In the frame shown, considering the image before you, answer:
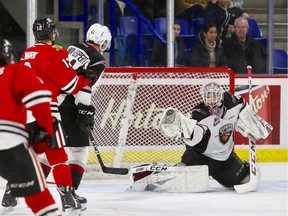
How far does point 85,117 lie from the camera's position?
509 centimetres

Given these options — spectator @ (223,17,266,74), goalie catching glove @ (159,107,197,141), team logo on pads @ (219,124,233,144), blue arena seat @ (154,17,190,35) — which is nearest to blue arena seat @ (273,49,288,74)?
spectator @ (223,17,266,74)

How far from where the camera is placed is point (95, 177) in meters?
6.76

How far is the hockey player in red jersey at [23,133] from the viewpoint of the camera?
3607mm

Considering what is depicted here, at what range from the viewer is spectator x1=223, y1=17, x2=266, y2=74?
25.5 feet

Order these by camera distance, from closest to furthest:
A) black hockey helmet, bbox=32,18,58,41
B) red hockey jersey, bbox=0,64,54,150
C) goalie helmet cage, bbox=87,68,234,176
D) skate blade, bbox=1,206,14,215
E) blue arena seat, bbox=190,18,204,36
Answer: red hockey jersey, bbox=0,64,54,150, black hockey helmet, bbox=32,18,58,41, skate blade, bbox=1,206,14,215, goalie helmet cage, bbox=87,68,234,176, blue arena seat, bbox=190,18,204,36

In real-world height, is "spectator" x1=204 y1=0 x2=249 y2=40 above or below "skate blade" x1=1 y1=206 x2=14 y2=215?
above

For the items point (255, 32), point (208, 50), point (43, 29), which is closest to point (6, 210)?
point (43, 29)

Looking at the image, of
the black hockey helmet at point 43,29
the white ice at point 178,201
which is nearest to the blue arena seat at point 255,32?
the white ice at point 178,201

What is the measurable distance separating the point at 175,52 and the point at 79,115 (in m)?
2.52

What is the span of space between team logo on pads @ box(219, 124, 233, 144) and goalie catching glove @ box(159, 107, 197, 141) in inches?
7.6

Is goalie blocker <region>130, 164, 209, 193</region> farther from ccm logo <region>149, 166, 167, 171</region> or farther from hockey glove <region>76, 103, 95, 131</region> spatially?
hockey glove <region>76, 103, 95, 131</region>

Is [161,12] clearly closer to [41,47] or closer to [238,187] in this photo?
[238,187]

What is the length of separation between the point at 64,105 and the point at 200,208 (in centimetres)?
88

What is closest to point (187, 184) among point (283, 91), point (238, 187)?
point (238, 187)
